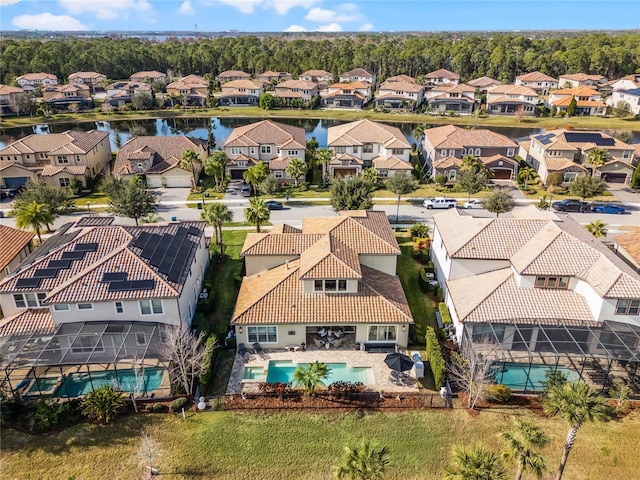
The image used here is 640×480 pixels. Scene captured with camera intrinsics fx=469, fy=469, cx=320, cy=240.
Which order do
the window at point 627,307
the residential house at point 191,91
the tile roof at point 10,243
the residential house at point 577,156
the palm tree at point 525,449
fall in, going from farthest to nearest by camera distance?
the residential house at point 191,91, the residential house at point 577,156, the tile roof at point 10,243, the window at point 627,307, the palm tree at point 525,449

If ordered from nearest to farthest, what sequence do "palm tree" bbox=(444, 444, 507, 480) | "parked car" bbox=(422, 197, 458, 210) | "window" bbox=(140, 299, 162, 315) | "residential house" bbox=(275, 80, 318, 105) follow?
"palm tree" bbox=(444, 444, 507, 480), "window" bbox=(140, 299, 162, 315), "parked car" bbox=(422, 197, 458, 210), "residential house" bbox=(275, 80, 318, 105)

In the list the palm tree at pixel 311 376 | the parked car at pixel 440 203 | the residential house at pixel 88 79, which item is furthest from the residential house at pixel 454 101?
the palm tree at pixel 311 376

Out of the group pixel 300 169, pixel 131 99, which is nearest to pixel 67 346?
pixel 300 169

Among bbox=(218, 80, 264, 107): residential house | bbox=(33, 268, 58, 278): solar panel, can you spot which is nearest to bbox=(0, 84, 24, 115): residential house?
bbox=(218, 80, 264, 107): residential house

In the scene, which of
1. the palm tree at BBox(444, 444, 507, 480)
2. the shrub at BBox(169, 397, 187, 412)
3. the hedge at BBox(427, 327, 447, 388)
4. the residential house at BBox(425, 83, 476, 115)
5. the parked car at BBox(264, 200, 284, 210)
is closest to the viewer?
the palm tree at BBox(444, 444, 507, 480)

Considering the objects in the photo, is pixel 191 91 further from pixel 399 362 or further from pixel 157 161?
pixel 399 362

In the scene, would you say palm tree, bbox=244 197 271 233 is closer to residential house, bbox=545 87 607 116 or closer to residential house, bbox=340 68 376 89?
residential house, bbox=545 87 607 116

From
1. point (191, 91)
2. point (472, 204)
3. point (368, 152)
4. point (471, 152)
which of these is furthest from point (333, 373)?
point (191, 91)

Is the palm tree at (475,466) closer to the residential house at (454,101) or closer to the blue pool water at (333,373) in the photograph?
the blue pool water at (333,373)
